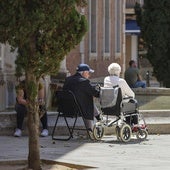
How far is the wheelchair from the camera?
51.9ft

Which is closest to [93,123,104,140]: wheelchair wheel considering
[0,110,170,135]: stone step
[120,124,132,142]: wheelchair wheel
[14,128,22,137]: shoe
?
[120,124,132,142]: wheelchair wheel

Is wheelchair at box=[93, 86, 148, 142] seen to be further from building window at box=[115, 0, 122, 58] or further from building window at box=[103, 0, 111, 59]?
building window at box=[115, 0, 122, 58]

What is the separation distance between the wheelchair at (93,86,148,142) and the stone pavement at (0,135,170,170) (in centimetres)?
19

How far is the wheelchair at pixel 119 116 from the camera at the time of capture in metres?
15.8

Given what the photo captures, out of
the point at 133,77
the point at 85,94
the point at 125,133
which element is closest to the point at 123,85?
the point at 85,94

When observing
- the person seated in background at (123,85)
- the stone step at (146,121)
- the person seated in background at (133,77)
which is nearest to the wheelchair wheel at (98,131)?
the person seated in background at (123,85)

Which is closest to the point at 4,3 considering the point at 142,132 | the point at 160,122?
the point at 142,132

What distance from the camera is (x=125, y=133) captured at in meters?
15.9

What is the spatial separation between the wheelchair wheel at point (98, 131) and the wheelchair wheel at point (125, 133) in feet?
1.41

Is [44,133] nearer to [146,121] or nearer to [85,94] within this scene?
[85,94]

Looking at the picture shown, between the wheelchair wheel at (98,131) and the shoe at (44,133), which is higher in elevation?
the wheelchair wheel at (98,131)

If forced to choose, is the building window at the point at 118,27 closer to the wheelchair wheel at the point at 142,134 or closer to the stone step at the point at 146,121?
the stone step at the point at 146,121

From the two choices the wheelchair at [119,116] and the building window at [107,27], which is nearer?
the wheelchair at [119,116]

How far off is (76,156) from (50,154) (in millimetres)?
462
